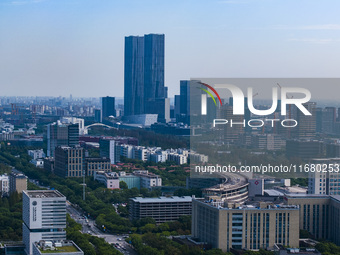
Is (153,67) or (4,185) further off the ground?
(153,67)

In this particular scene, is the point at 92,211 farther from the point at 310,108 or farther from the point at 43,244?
the point at 310,108

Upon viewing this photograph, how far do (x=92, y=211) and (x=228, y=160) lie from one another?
3.95 meters

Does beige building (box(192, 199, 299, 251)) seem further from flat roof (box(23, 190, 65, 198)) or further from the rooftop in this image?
flat roof (box(23, 190, 65, 198))

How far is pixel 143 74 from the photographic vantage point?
3981 cm

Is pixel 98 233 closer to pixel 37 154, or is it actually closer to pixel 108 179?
pixel 108 179

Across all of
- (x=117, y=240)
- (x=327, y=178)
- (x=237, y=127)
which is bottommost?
(x=117, y=240)

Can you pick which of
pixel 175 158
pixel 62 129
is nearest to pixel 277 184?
pixel 175 158

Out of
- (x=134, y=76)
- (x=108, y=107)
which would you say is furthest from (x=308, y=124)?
(x=134, y=76)

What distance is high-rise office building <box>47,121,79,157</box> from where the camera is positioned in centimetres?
2227

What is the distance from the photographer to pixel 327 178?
12.4 meters

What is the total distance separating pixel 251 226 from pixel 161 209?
3.12 meters

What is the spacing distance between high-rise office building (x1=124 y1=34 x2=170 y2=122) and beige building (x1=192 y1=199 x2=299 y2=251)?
27.7 meters

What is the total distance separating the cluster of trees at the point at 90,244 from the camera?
10.2m

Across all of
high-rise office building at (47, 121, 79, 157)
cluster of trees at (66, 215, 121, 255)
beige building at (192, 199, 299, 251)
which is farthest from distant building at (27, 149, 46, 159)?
beige building at (192, 199, 299, 251)
